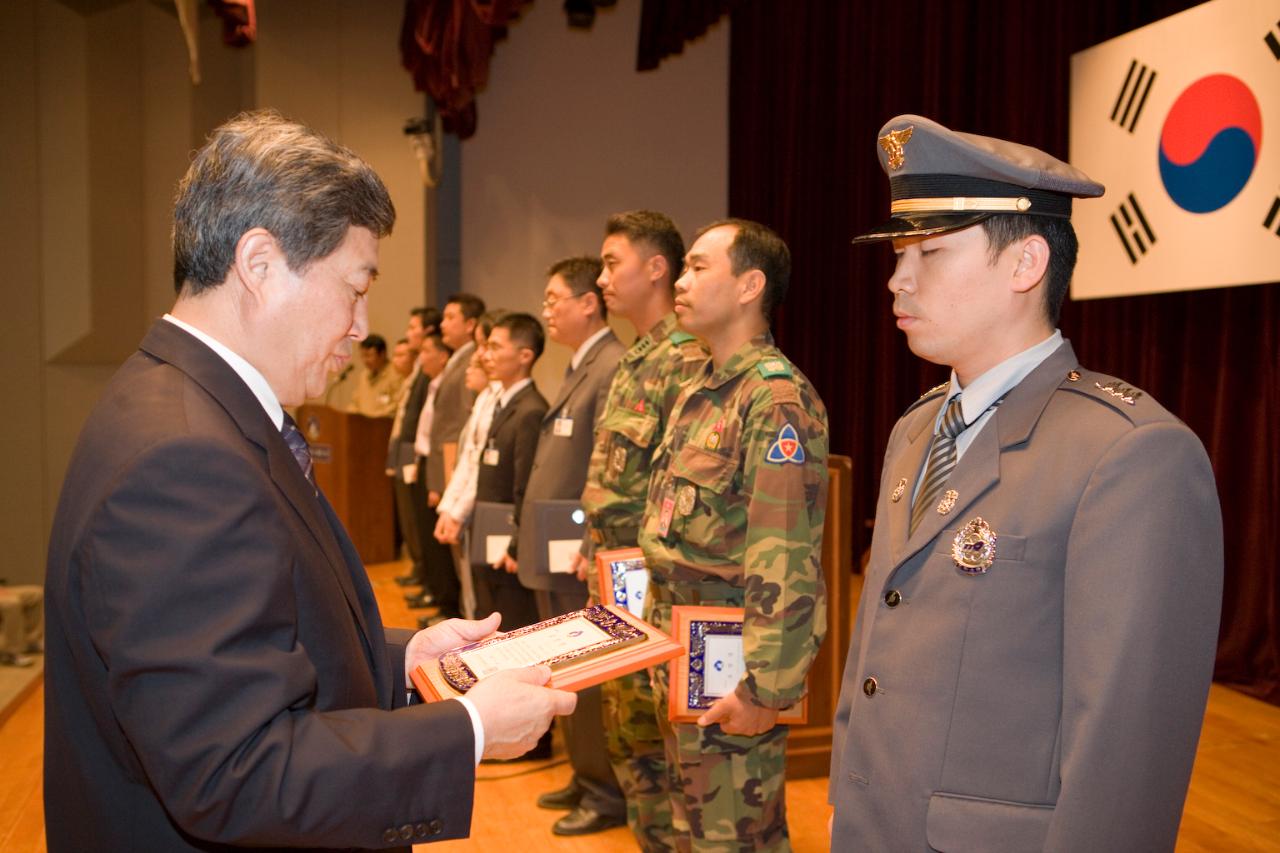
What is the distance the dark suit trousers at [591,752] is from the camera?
3.08 metres

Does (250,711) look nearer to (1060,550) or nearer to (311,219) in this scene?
(311,219)

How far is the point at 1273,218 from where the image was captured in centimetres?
348

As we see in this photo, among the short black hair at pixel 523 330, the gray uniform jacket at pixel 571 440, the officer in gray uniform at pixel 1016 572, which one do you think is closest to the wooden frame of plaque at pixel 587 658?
the officer in gray uniform at pixel 1016 572

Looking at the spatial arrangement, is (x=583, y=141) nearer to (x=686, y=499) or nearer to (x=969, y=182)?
(x=686, y=499)

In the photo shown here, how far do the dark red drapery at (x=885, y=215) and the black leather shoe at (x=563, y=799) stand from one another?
3.02 metres

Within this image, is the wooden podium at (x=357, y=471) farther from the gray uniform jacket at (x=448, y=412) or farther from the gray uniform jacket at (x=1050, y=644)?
the gray uniform jacket at (x=1050, y=644)

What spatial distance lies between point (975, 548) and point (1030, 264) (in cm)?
38

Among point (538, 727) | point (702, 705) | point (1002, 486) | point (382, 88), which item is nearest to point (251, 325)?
point (538, 727)

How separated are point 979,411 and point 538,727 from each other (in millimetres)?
711

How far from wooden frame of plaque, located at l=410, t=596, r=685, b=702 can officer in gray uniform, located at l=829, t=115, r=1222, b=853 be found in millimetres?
304

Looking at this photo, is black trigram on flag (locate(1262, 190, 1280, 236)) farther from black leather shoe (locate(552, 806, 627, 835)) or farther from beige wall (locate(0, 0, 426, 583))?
beige wall (locate(0, 0, 426, 583))

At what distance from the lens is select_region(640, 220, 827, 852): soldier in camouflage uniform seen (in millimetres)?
1963

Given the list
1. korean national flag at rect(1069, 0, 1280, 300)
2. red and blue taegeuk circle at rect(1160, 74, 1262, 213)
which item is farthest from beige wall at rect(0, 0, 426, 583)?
red and blue taegeuk circle at rect(1160, 74, 1262, 213)

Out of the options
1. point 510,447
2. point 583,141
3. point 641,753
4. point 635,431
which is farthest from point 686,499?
point 583,141
